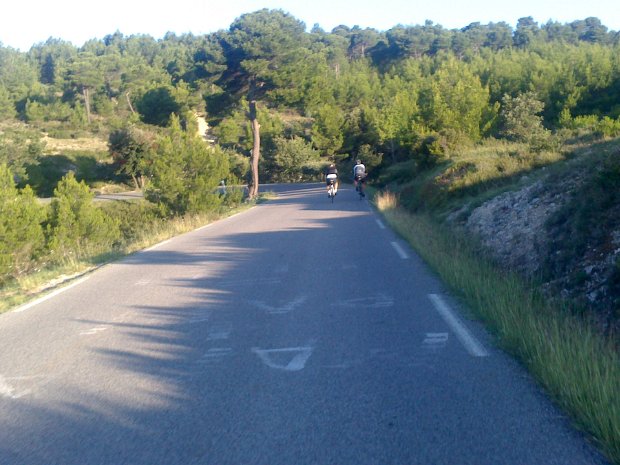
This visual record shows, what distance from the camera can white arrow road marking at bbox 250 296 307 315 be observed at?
9447 millimetres

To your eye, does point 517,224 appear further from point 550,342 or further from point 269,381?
point 269,381

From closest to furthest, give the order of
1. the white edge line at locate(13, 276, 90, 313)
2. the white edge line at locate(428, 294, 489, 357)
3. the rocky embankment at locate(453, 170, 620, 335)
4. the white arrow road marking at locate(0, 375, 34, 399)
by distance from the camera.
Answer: the white arrow road marking at locate(0, 375, 34, 399) < the white edge line at locate(428, 294, 489, 357) < the rocky embankment at locate(453, 170, 620, 335) < the white edge line at locate(13, 276, 90, 313)

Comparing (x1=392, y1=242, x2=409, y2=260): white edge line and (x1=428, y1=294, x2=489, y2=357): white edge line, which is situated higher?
(x1=428, y1=294, x2=489, y2=357): white edge line

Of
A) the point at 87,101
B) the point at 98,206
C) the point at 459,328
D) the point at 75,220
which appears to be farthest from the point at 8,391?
the point at 87,101

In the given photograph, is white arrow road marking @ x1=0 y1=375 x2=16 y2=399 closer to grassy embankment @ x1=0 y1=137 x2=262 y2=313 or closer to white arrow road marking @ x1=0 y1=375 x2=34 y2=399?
white arrow road marking @ x1=0 y1=375 x2=34 y2=399

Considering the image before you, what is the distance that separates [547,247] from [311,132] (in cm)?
6575

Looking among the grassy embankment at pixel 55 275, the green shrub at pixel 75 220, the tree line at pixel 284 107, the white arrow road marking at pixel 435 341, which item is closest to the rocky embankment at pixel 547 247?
the white arrow road marking at pixel 435 341

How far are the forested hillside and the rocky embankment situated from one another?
0.06 m

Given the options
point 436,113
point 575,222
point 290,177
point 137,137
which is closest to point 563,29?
point 290,177

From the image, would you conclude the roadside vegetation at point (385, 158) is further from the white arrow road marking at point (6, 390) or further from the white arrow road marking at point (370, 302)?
the white arrow road marking at point (6, 390)

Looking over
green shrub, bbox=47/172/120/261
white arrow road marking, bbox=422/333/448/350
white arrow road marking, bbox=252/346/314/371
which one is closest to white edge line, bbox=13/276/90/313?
white arrow road marking, bbox=252/346/314/371

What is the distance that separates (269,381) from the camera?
639 cm

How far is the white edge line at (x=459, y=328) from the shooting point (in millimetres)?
7020

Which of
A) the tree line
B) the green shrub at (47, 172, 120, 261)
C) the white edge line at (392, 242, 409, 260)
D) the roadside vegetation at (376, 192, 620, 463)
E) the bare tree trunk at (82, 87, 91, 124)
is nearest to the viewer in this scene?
the roadside vegetation at (376, 192, 620, 463)
